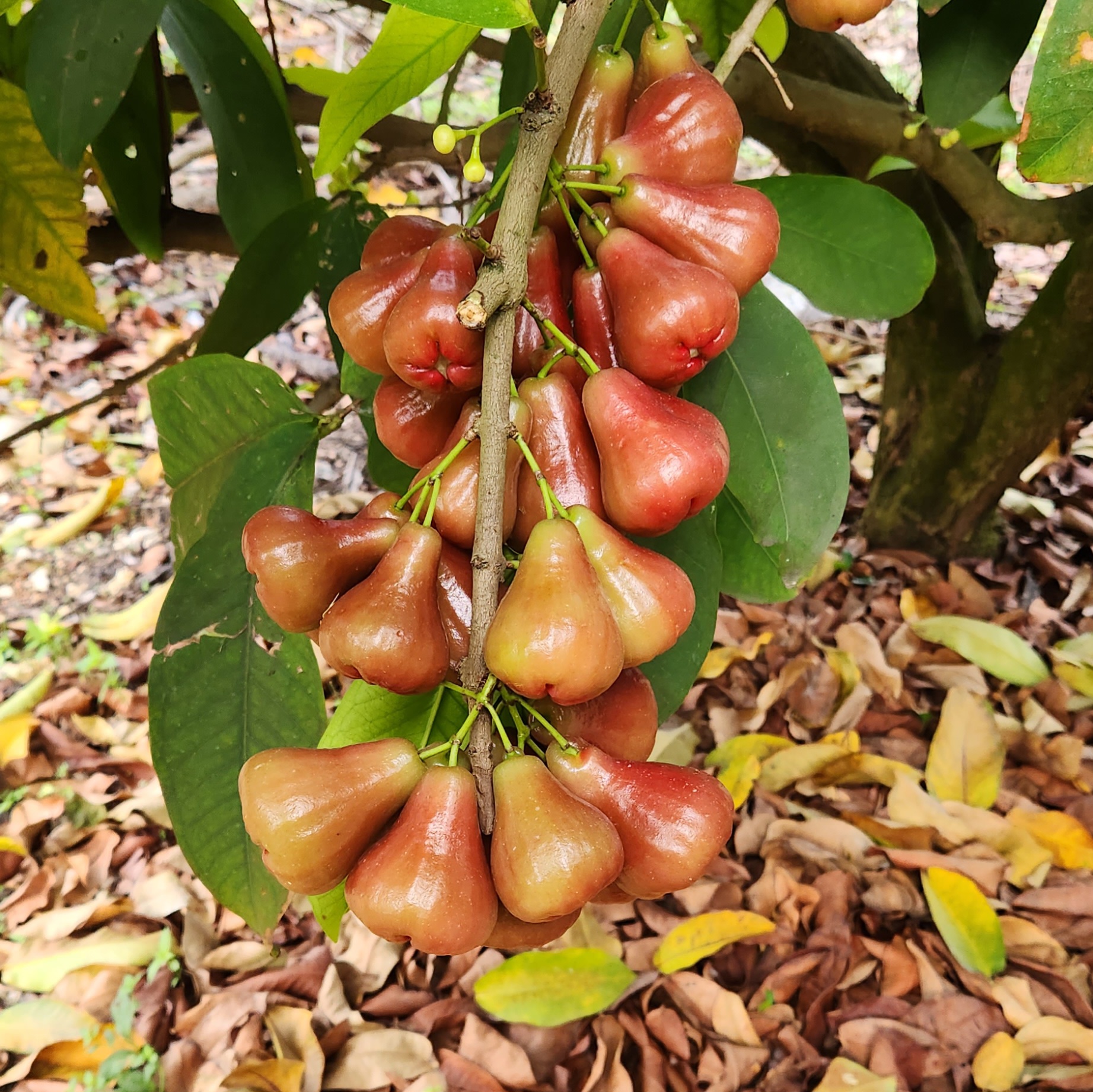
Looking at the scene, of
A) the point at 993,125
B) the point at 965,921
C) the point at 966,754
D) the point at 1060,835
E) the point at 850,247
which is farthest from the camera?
the point at 966,754

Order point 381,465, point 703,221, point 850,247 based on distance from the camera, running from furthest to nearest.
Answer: point 381,465 → point 850,247 → point 703,221

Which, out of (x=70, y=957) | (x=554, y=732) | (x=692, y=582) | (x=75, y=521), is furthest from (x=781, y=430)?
(x=75, y=521)

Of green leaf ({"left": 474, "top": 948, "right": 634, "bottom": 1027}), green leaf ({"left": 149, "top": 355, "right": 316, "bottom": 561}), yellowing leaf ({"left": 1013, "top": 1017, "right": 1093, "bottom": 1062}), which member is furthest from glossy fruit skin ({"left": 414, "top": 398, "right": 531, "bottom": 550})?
yellowing leaf ({"left": 1013, "top": 1017, "right": 1093, "bottom": 1062})

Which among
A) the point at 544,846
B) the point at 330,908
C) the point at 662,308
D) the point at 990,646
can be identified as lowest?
the point at 990,646

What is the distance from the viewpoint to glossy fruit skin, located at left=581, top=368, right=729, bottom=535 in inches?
21.1

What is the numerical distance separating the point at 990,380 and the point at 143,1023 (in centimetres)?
184

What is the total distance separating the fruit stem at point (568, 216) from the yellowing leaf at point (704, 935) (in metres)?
1.09

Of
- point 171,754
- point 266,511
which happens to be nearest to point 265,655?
point 171,754

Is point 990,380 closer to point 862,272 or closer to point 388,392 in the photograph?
point 862,272

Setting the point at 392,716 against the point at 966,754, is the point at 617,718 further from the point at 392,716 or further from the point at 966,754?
the point at 966,754

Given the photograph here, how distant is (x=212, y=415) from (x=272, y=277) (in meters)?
0.25

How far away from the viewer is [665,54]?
2.10 ft

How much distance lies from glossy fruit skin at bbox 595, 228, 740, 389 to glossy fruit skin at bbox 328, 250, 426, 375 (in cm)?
13

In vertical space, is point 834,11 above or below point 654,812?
above
